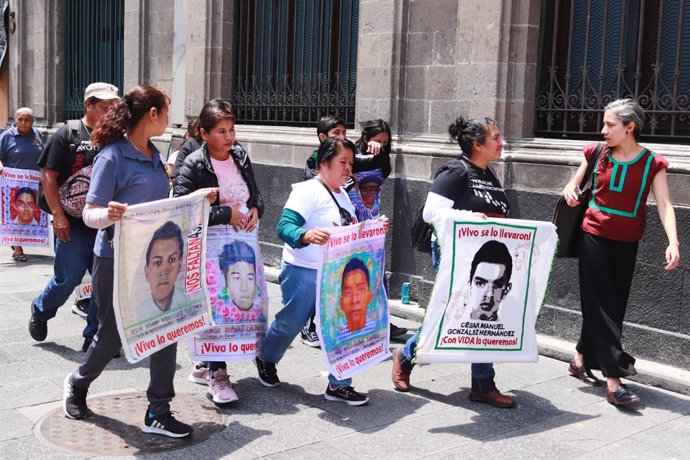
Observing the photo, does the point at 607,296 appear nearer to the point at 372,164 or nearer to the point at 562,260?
the point at 562,260

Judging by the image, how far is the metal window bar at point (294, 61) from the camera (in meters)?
9.99

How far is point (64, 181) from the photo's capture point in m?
6.39

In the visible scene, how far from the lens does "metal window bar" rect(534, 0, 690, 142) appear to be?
677cm

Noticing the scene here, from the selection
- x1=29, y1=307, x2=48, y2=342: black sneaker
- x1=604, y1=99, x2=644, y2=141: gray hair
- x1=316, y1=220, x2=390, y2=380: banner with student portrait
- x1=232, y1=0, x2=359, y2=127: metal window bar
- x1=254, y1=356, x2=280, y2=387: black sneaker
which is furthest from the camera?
x1=232, y1=0, x2=359, y2=127: metal window bar

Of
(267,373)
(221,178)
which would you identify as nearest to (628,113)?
(221,178)

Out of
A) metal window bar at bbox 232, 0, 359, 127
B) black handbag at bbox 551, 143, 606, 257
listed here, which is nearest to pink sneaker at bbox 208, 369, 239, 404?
black handbag at bbox 551, 143, 606, 257

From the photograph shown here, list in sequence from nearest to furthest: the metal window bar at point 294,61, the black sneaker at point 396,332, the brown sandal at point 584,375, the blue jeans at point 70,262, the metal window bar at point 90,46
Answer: the brown sandal at point 584,375 < the blue jeans at point 70,262 < the black sneaker at point 396,332 < the metal window bar at point 294,61 < the metal window bar at point 90,46

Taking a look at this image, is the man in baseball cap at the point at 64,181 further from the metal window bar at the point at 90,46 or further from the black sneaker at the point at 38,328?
the metal window bar at the point at 90,46

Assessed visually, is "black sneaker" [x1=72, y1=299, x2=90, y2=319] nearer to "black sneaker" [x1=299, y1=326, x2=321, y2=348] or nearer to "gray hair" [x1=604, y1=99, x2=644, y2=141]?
"black sneaker" [x1=299, y1=326, x2=321, y2=348]

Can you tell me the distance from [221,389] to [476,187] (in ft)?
6.55

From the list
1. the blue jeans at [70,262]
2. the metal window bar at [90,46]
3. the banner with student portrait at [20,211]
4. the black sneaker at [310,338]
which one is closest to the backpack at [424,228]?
the black sneaker at [310,338]

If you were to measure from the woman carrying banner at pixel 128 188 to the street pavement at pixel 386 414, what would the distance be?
13.4 inches

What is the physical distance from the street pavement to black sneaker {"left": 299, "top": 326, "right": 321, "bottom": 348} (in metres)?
0.16

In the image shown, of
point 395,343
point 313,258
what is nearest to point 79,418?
point 313,258
